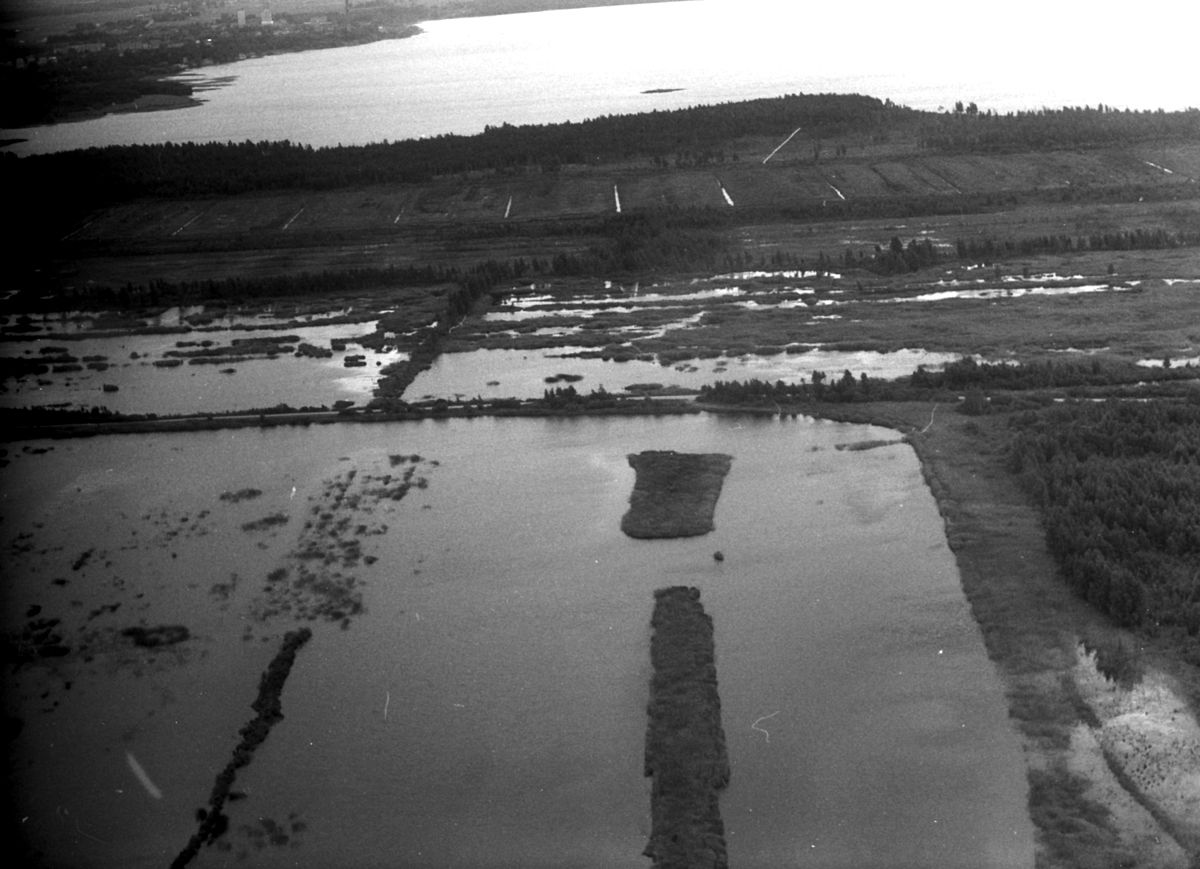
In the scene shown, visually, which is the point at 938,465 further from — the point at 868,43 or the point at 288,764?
the point at 868,43

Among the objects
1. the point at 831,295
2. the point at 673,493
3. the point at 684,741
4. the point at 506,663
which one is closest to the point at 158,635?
the point at 506,663

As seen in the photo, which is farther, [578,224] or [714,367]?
[578,224]

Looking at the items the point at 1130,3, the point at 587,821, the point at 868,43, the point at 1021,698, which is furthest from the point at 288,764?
the point at 1130,3

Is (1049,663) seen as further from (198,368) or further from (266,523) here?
(198,368)

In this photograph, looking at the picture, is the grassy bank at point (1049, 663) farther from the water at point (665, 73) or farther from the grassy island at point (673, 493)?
the water at point (665, 73)

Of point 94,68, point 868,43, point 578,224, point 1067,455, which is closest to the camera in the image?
point 1067,455

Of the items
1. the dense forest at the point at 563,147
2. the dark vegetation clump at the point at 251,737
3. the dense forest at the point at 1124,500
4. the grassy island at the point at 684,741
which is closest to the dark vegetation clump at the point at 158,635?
the dark vegetation clump at the point at 251,737
